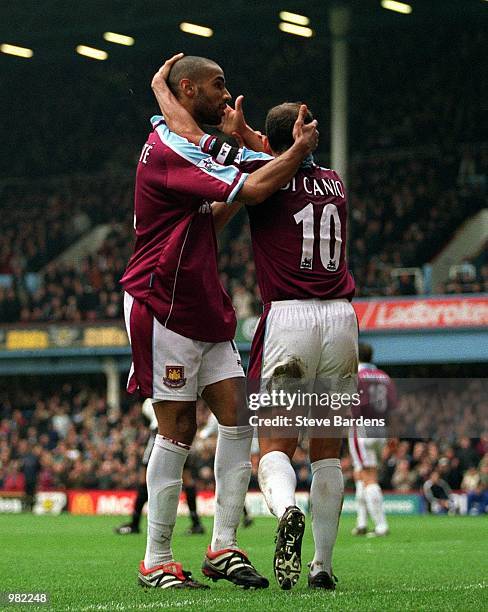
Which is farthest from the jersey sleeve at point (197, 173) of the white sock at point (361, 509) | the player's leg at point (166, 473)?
the white sock at point (361, 509)

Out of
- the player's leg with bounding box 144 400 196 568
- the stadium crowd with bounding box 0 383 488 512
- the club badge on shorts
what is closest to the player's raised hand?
the club badge on shorts

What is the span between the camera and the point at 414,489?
22.3 m

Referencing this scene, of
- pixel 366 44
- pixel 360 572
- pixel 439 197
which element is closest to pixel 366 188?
pixel 439 197

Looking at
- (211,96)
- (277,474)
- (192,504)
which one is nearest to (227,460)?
(277,474)

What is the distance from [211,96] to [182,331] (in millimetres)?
1181

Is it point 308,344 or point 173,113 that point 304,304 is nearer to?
point 308,344

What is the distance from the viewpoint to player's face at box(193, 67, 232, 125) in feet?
21.7

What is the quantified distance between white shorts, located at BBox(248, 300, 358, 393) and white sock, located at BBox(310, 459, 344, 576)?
0.40 meters

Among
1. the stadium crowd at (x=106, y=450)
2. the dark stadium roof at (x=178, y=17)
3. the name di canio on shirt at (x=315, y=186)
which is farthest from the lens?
the dark stadium roof at (x=178, y=17)

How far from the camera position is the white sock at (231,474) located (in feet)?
21.7

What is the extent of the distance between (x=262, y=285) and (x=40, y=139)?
35080mm

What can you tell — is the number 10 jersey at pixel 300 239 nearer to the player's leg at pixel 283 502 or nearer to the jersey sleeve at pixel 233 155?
the jersey sleeve at pixel 233 155

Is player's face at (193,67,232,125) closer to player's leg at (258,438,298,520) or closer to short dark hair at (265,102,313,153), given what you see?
short dark hair at (265,102,313,153)

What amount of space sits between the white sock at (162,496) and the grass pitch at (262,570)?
0.22 meters
